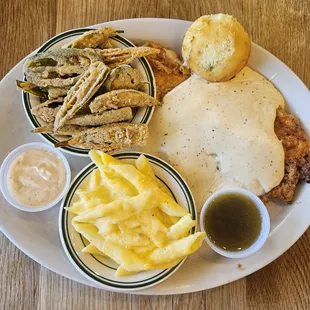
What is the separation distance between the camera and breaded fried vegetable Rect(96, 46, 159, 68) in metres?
1.69

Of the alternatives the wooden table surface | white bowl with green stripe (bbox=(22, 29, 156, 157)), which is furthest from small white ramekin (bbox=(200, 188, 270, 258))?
white bowl with green stripe (bbox=(22, 29, 156, 157))

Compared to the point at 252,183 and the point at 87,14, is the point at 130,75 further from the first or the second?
the point at 252,183

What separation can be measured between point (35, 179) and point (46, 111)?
0.24m

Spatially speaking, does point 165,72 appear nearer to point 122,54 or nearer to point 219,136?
point 122,54

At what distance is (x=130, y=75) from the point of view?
1670 mm

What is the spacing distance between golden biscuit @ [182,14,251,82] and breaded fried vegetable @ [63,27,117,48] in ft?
0.95

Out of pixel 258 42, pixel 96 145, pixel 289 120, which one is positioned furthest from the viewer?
pixel 258 42

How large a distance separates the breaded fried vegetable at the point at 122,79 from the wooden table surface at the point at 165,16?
1.18ft

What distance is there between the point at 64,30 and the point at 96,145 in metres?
0.56

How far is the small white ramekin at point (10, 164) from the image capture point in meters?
1.68

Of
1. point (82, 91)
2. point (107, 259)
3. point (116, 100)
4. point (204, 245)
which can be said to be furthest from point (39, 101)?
point (204, 245)

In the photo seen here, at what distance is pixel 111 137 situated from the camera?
1641mm

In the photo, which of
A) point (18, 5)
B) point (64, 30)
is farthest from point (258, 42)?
point (18, 5)

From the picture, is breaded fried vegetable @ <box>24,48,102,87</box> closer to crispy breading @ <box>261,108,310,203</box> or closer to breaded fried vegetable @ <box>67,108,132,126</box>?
breaded fried vegetable @ <box>67,108,132,126</box>
